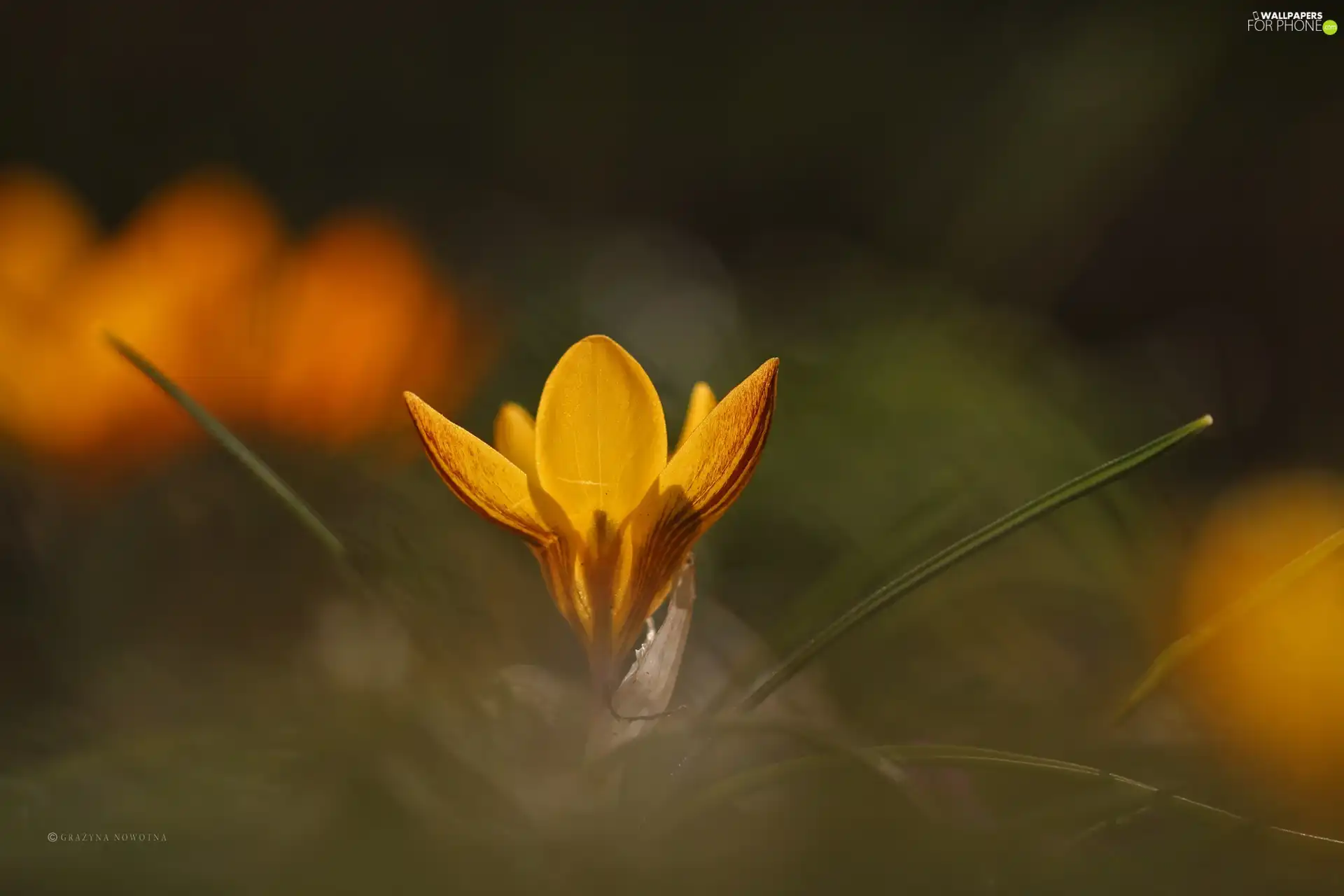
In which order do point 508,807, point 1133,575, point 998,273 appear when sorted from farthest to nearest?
point 998,273
point 1133,575
point 508,807

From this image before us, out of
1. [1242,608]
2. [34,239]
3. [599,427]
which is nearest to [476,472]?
[599,427]

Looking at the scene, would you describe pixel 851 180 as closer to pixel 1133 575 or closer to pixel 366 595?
pixel 1133 575

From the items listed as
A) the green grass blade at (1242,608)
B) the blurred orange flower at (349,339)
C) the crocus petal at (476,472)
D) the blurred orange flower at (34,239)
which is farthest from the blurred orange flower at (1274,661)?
the blurred orange flower at (34,239)

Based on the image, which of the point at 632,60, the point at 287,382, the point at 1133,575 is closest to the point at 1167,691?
the point at 1133,575

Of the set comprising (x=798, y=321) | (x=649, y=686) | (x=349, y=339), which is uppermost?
(x=798, y=321)

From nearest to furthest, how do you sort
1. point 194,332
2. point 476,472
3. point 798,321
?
point 476,472, point 194,332, point 798,321

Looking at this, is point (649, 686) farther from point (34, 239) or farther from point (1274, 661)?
point (34, 239)

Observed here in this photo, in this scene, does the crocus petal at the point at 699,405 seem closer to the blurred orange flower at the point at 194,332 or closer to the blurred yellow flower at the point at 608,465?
the blurred yellow flower at the point at 608,465
